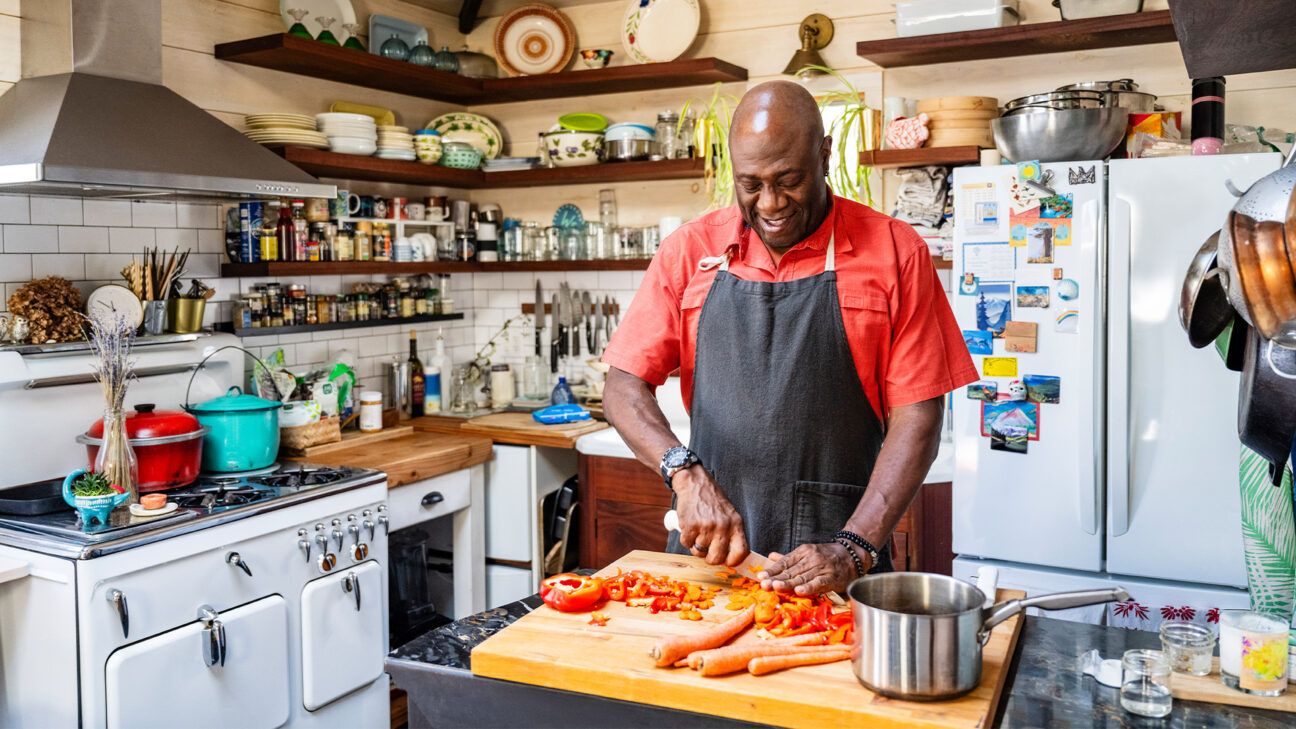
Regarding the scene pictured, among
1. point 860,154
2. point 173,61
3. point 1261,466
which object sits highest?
point 173,61

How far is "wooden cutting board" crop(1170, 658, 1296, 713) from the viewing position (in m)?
1.51

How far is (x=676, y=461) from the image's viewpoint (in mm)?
2102

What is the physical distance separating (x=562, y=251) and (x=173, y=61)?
5.49ft

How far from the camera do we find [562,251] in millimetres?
4770

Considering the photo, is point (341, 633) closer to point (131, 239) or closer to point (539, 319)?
point (131, 239)

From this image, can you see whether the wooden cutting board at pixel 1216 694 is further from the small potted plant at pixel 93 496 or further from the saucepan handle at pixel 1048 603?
the small potted plant at pixel 93 496

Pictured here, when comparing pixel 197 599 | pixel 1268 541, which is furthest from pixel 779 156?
pixel 197 599

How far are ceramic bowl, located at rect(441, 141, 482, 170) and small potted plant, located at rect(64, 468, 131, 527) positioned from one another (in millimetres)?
2101

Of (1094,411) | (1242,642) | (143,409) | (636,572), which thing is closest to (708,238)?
(636,572)

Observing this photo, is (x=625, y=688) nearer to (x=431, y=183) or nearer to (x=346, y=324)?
(x=346, y=324)

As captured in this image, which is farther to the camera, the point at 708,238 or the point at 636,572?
the point at 708,238

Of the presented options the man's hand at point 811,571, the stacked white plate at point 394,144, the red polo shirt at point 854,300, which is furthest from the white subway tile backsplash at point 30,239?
the man's hand at point 811,571

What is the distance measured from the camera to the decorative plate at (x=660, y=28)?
4.48m

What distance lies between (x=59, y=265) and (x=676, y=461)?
230 centimetres
